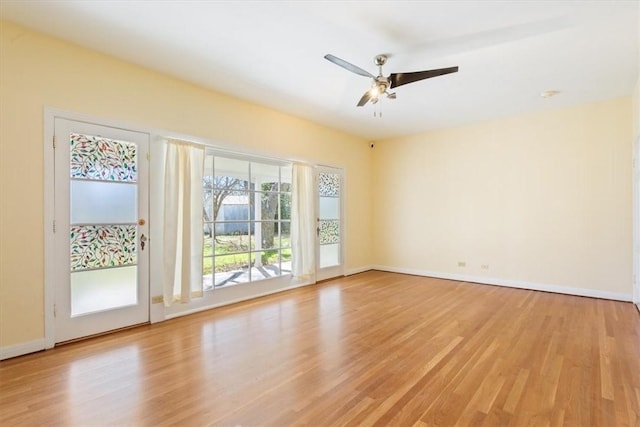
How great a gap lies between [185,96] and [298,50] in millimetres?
1663

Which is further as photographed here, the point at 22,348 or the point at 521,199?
the point at 521,199

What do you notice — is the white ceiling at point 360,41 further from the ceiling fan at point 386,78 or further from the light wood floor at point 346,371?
the light wood floor at point 346,371

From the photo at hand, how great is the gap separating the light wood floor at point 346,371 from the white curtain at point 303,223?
1337 millimetres

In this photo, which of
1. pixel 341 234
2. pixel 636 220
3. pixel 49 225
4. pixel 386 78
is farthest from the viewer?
pixel 341 234

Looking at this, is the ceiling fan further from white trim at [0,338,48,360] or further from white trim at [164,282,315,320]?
white trim at [0,338,48,360]

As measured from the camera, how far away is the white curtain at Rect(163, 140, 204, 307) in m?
3.68

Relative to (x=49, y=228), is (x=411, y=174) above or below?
above

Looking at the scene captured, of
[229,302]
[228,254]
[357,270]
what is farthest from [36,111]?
[357,270]

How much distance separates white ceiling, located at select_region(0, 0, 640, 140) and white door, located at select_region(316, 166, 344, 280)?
73.7 inches

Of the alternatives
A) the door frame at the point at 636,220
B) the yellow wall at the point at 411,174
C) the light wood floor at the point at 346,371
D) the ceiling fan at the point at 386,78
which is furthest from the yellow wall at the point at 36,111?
the door frame at the point at 636,220

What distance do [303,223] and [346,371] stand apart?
121 inches

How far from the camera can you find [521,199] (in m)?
5.15

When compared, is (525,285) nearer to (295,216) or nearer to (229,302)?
(295,216)

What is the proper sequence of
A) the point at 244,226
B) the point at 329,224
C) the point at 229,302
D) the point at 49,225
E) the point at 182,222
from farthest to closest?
the point at 329,224, the point at 244,226, the point at 229,302, the point at 182,222, the point at 49,225
